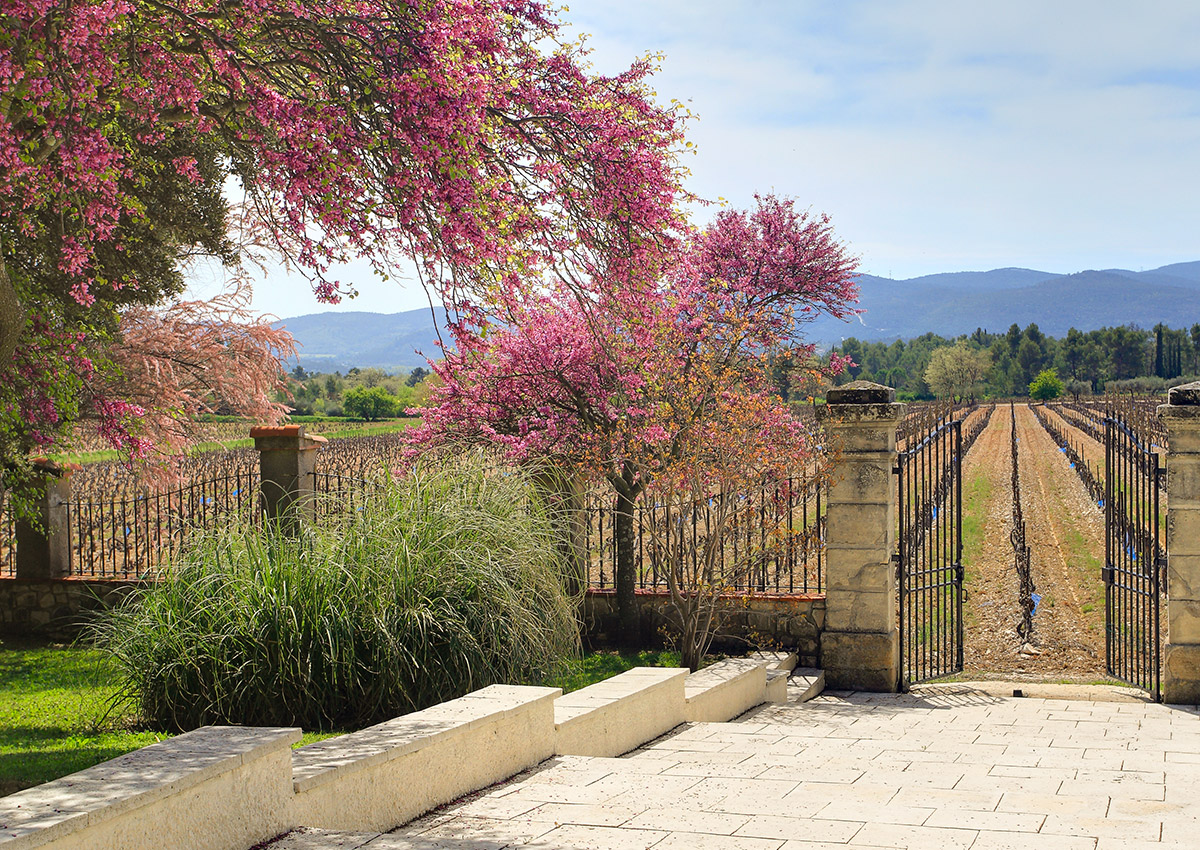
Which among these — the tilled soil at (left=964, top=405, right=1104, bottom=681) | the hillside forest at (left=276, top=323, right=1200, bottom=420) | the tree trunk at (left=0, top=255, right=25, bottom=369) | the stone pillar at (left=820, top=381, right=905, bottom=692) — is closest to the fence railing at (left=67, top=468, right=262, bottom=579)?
the tree trunk at (left=0, top=255, right=25, bottom=369)

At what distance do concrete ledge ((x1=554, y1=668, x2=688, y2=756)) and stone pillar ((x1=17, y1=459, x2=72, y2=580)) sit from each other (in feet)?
22.3

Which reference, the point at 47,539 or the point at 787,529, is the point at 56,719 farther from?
the point at 787,529

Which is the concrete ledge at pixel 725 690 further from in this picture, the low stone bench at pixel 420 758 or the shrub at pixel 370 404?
the shrub at pixel 370 404

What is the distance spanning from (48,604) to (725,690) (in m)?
7.06

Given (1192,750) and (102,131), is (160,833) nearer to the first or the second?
(102,131)

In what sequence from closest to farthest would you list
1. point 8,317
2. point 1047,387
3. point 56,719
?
1. point 8,317
2. point 56,719
3. point 1047,387

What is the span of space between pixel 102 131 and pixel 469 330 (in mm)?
2348

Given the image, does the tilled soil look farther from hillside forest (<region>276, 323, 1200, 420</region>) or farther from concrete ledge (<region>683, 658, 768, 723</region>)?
hillside forest (<region>276, 323, 1200, 420</region>)

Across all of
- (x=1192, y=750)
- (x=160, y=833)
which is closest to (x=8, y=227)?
(x=160, y=833)

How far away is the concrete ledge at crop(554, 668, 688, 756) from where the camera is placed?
5172 mm

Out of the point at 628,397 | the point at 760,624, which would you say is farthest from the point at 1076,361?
the point at 760,624

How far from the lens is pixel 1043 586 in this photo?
14.8 m

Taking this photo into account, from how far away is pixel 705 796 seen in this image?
13.7 feet

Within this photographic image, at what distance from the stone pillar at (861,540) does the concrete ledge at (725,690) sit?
0.78m
